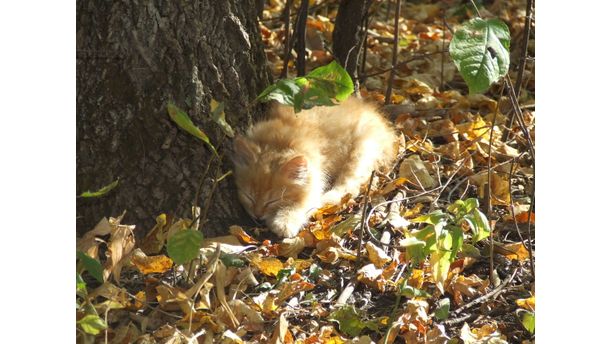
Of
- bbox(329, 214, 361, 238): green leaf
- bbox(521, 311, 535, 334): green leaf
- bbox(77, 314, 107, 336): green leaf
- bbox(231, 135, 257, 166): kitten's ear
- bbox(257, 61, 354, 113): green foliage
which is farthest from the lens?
bbox(231, 135, 257, 166): kitten's ear

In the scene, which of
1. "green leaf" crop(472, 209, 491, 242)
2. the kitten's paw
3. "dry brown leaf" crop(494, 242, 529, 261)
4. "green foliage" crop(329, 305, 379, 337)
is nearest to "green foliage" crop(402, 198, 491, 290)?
"green leaf" crop(472, 209, 491, 242)

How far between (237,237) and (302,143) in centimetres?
78

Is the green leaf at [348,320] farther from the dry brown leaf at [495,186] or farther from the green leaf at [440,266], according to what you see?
the dry brown leaf at [495,186]

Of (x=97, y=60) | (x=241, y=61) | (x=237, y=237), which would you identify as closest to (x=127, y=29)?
(x=97, y=60)

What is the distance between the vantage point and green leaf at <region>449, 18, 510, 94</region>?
8.99ft

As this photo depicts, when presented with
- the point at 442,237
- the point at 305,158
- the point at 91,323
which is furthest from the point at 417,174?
the point at 91,323

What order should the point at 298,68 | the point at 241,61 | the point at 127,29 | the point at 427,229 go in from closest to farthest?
the point at 427,229 → the point at 127,29 → the point at 241,61 → the point at 298,68

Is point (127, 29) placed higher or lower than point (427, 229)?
higher

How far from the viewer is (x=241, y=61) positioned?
12.9 ft

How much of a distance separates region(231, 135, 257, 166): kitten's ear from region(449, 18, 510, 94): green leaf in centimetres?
146

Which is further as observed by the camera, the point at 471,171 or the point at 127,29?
the point at 471,171

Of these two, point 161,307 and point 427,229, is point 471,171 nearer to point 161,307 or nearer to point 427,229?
point 427,229

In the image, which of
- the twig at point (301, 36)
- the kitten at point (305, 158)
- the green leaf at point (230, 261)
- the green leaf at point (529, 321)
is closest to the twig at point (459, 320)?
the green leaf at point (529, 321)

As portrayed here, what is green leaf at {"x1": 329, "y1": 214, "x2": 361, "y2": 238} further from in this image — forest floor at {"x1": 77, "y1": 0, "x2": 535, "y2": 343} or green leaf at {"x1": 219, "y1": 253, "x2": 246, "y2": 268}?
green leaf at {"x1": 219, "y1": 253, "x2": 246, "y2": 268}
